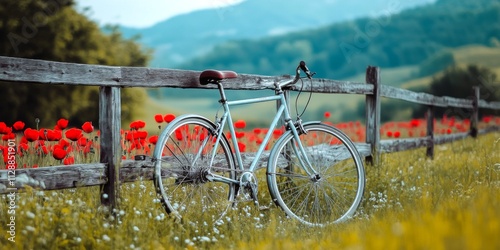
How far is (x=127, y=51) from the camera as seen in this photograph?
23.4 meters

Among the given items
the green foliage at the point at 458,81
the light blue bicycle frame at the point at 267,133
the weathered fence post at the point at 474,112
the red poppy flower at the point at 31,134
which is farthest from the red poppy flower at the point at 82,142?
the green foliage at the point at 458,81

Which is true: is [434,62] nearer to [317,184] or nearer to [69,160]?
[317,184]

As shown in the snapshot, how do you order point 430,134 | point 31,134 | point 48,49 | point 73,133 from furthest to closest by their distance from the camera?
point 48,49
point 430,134
point 31,134
point 73,133

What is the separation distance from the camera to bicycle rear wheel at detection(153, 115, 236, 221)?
13.0ft

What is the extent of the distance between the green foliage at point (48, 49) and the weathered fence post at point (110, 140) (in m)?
12.6

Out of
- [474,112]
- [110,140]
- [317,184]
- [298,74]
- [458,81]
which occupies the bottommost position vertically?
[317,184]

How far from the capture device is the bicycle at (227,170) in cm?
410

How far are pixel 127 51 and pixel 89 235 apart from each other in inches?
819

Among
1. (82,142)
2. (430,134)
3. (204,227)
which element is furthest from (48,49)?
(204,227)

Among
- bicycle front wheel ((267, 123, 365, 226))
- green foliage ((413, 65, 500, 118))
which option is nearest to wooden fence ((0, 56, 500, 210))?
bicycle front wheel ((267, 123, 365, 226))

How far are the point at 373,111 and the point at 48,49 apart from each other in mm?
12575

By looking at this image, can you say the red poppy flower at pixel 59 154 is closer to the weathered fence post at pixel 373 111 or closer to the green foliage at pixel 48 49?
the weathered fence post at pixel 373 111

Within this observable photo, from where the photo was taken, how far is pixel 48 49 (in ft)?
55.5

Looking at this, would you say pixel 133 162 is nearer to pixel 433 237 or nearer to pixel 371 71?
pixel 433 237
